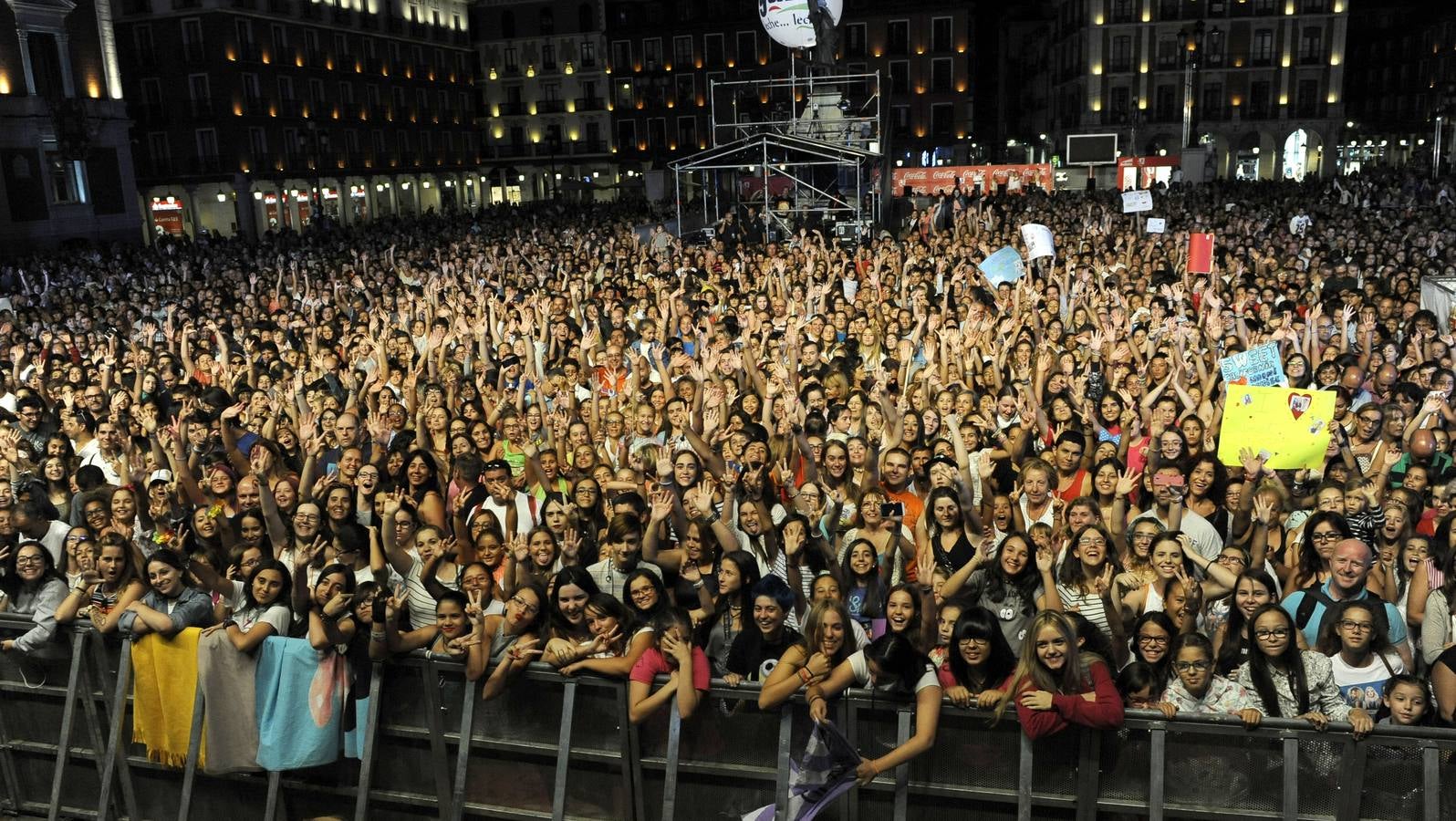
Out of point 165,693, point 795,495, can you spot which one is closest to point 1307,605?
point 795,495

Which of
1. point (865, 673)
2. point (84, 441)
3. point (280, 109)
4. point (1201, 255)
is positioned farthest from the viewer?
point (280, 109)

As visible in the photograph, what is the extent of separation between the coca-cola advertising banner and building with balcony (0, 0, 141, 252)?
24926 mm

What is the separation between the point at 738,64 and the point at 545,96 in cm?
1255

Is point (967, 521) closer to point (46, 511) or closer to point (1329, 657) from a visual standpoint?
point (1329, 657)

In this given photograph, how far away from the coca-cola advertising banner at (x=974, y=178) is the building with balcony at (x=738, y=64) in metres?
27.5

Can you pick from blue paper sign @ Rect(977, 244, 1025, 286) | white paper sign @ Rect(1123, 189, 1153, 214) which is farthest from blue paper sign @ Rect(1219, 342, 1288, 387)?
white paper sign @ Rect(1123, 189, 1153, 214)

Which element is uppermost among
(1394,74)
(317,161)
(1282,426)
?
(1394,74)

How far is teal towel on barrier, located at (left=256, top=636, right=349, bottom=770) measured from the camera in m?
5.11

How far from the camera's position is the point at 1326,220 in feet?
71.4

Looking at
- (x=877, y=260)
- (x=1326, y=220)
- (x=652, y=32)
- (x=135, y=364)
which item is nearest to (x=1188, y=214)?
(x=1326, y=220)

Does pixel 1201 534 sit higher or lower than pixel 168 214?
lower

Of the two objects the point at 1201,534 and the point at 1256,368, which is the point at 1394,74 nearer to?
the point at 1256,368

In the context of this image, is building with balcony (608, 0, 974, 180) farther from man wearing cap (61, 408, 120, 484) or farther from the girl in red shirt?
the girl in red shirt

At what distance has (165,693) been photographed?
5355 mm
